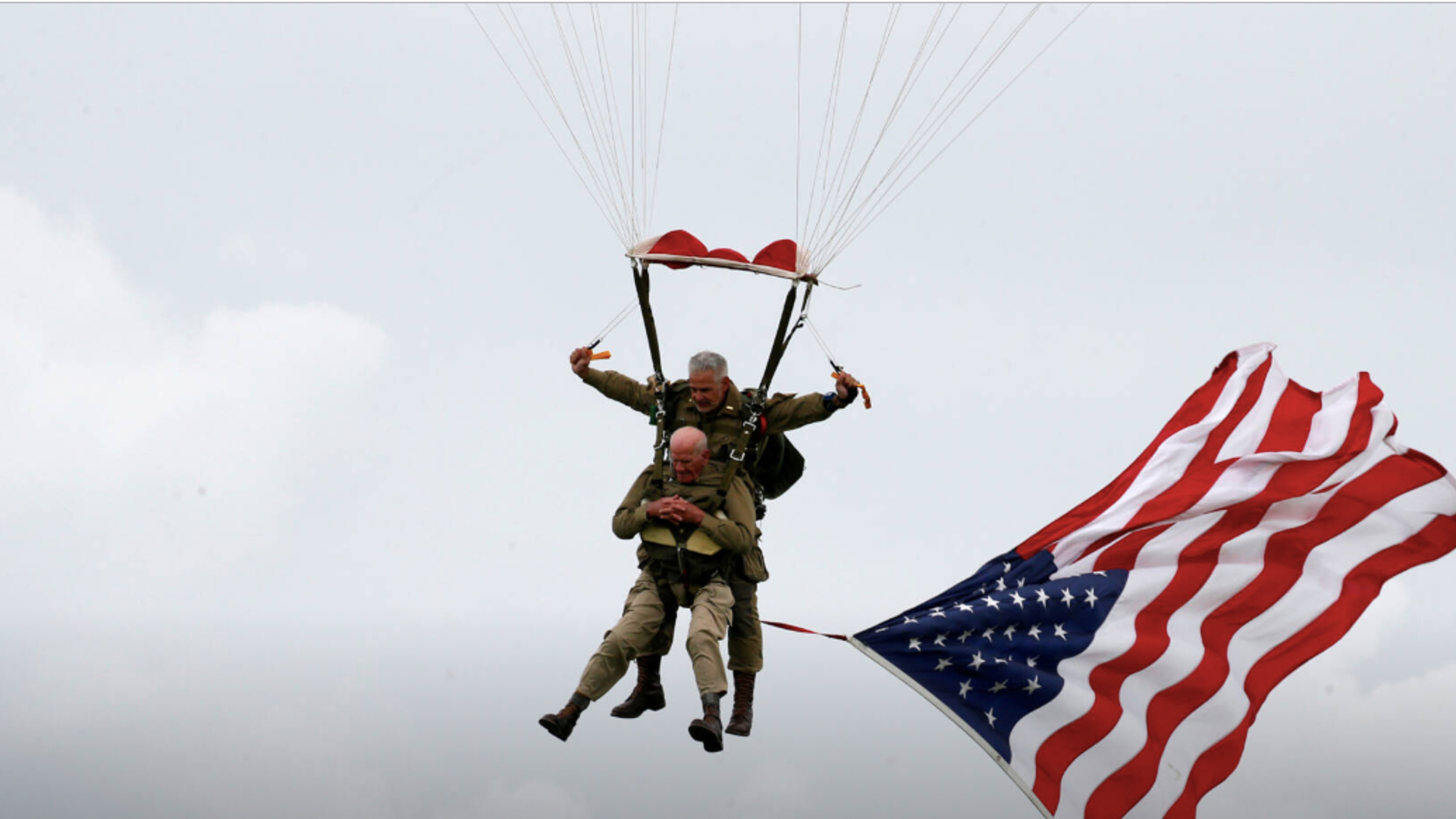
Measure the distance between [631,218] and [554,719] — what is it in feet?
12.4

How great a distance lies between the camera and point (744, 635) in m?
10.7

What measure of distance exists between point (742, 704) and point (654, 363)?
8.71 ft

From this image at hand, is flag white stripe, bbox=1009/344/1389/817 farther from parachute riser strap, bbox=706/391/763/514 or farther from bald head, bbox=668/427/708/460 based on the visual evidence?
bald head, bbox=668/427/708/460

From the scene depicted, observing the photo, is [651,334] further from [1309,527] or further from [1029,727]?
[1309,527]

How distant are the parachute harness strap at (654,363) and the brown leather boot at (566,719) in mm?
1747

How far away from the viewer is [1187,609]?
35.8ft

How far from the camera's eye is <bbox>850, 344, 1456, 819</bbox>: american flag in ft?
34.9

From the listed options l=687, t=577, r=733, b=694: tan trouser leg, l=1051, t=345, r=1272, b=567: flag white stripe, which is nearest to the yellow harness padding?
l=687, t=577, r=733, b=694: tan trouser leg

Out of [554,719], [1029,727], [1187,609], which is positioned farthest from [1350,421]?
[554,719]

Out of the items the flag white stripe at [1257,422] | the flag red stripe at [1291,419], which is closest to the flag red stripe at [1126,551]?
the flag white stripe at [1257,422]

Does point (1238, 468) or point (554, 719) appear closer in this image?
point (554, 719)

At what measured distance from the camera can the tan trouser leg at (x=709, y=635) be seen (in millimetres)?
9891

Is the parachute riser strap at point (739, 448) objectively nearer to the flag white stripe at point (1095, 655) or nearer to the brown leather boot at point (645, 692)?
the brown leather boot at point (645, 692)

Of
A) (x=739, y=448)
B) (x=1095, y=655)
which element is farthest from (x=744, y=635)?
(x=1095, y=655)
